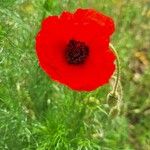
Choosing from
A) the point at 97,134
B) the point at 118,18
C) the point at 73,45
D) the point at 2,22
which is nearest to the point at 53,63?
the point at 73,45

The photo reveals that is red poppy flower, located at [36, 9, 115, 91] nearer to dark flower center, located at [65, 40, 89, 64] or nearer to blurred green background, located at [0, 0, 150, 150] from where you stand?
dark flower center, located at [65, 40, 89, 64]

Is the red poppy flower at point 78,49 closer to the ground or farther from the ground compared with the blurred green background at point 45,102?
farther from the ground

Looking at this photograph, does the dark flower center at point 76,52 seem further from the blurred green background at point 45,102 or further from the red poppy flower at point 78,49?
the blurred green background at point 45,102

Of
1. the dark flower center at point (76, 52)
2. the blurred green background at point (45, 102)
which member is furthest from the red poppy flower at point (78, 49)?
the blurred green background at point (45, 102)

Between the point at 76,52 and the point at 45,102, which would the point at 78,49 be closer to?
the point at 76,52

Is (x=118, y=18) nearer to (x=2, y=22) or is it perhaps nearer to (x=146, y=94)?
(x=146, y=94)

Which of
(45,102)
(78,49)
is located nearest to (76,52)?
(78,49)

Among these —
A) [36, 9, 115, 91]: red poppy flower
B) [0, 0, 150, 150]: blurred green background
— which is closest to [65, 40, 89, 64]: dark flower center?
[36, 9, 115, 91]: red poppy flower

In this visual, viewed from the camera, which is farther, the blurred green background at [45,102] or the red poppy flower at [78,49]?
the blurred green background at [45,102]
